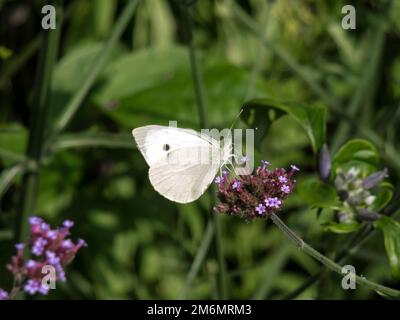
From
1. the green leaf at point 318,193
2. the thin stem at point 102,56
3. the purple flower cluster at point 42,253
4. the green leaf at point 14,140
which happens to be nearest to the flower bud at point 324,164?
the green leaf at point 318,193

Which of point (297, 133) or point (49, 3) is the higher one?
point (49, 3)

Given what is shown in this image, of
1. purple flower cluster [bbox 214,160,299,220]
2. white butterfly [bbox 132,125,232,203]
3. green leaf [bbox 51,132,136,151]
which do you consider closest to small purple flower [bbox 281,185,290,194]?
purple flower cluster [bbox 214,160,299,220]

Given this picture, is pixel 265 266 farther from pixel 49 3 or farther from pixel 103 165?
pixel 49 3

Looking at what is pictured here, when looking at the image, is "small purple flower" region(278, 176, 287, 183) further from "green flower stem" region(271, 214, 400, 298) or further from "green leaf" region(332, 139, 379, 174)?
"green leaf" region(332, 139, 379, 174)

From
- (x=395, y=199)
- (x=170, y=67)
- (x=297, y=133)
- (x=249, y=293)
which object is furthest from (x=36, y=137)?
(x=297, y=133)

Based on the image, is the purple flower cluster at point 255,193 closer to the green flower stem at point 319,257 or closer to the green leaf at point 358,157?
the green flower stem at point 319,257
